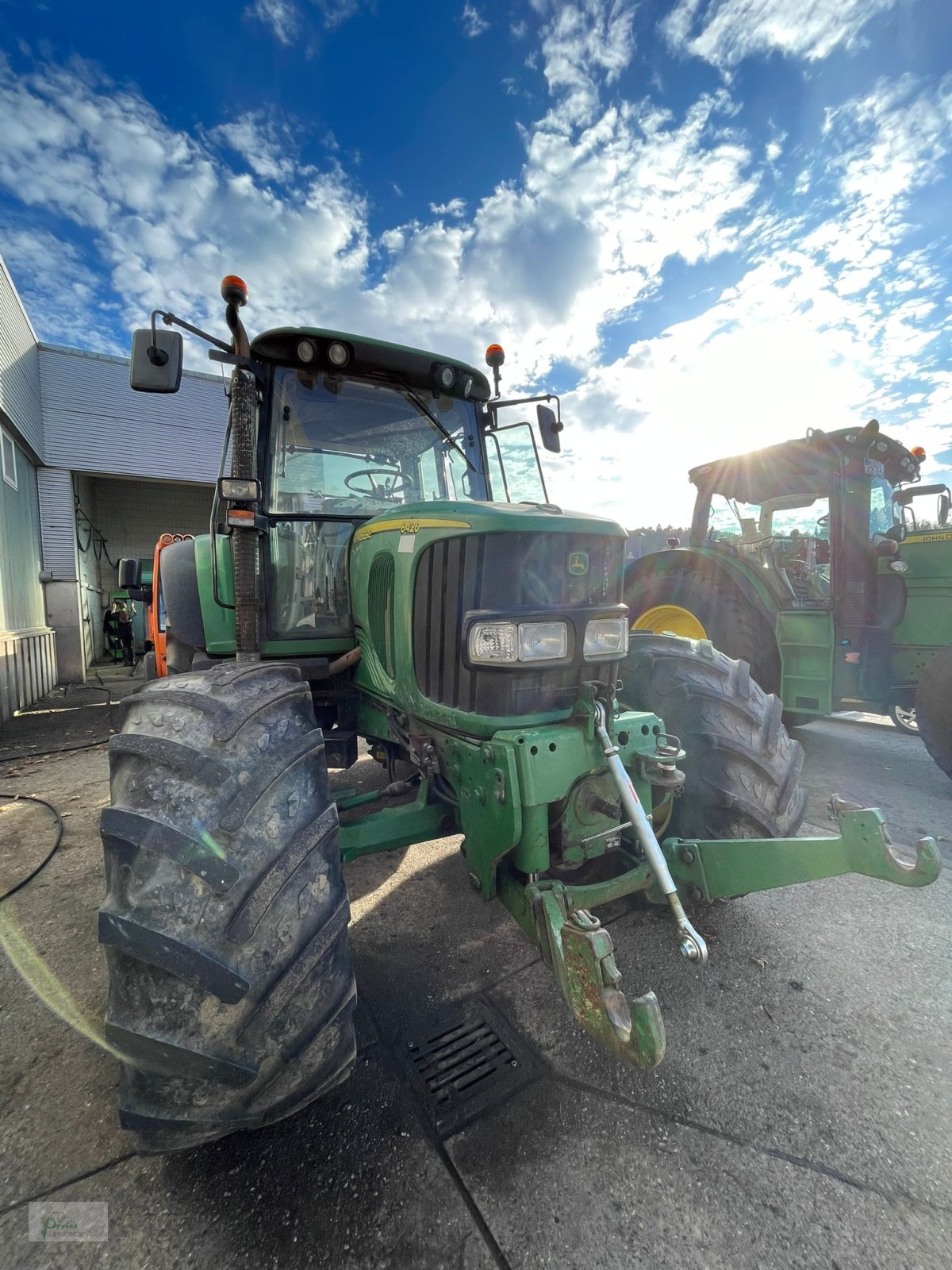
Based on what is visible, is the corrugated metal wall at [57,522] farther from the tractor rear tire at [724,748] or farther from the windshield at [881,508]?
the windshield at [881,508]

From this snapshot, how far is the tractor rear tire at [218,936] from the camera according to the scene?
1.16 meters

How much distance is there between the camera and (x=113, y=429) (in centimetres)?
1123

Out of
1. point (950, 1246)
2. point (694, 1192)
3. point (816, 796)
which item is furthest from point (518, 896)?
point (816, 796)

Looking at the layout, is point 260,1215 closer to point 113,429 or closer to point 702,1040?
point 702,1040

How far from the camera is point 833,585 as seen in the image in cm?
437

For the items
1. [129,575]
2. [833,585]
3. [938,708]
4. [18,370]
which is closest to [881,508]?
[833,585]

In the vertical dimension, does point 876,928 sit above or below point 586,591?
below

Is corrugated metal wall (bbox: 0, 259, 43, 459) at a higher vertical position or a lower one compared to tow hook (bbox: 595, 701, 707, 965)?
higher

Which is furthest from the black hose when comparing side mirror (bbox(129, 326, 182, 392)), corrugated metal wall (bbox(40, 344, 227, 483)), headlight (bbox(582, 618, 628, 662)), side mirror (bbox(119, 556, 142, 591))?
corrugated metal wall (bbox(40, 344, 227, 483))

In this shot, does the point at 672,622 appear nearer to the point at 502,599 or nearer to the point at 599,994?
the point at 502,599

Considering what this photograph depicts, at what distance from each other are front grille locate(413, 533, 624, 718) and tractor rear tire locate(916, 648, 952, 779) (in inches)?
129

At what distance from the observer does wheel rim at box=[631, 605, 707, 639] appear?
16.6ft

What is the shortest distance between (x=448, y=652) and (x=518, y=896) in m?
0.74

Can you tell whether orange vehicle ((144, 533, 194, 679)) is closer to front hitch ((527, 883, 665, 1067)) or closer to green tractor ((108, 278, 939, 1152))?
green tractor ((108, 278, 939, 1152))
